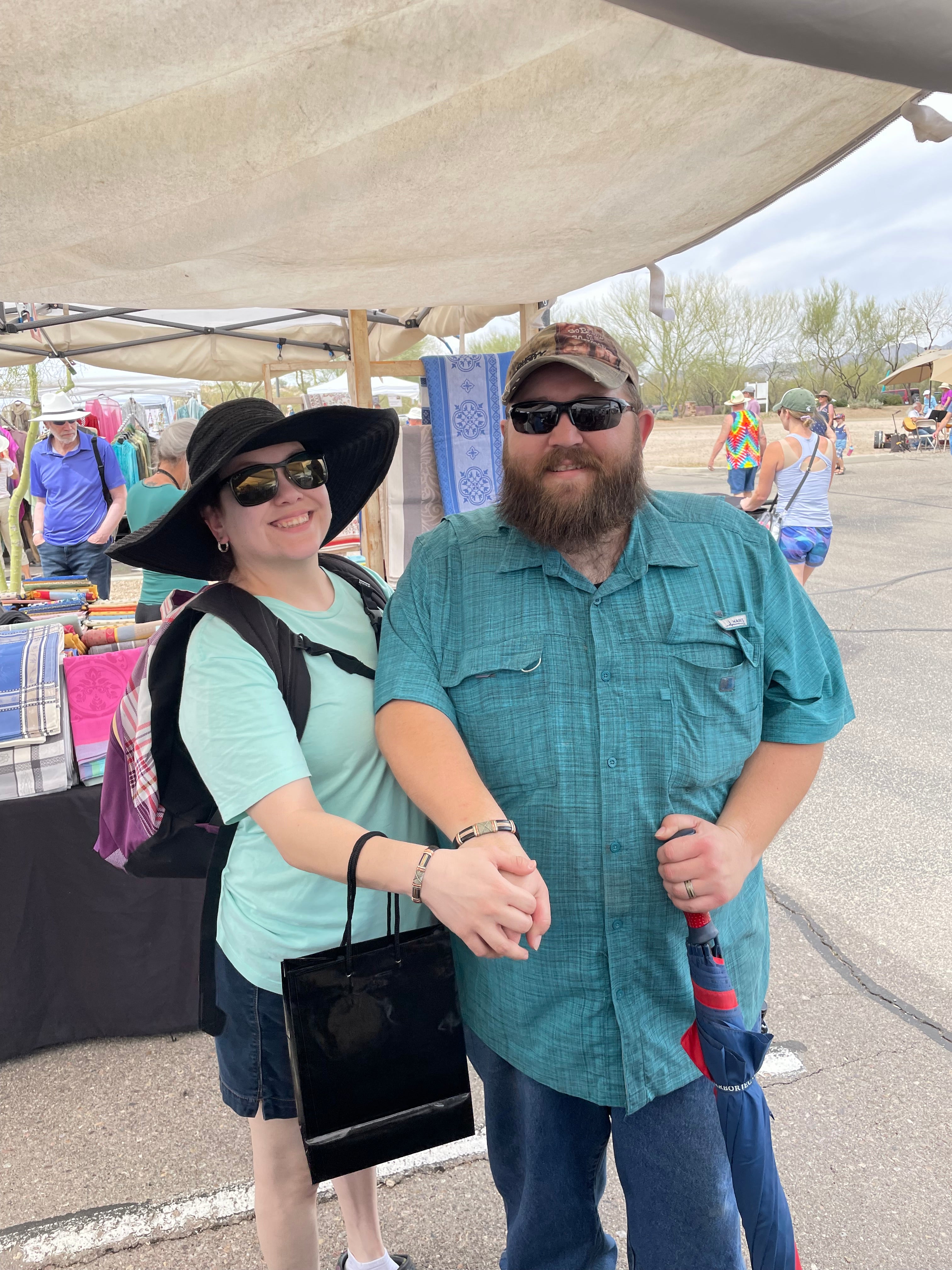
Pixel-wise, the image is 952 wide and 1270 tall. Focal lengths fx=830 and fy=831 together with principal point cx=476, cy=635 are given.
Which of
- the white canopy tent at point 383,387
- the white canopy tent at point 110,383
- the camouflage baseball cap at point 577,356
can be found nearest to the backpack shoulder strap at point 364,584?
the camouflage baseball cap at point 577,356

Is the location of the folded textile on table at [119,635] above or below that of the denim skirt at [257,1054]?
above

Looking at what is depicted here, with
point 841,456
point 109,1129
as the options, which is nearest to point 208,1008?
point 109,1129

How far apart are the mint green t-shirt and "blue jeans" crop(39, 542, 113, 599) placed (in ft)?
18.5

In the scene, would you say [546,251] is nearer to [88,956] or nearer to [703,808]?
[703,808]

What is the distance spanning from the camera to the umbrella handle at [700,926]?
4.26 ft

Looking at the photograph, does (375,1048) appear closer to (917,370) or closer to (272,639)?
(272,639)

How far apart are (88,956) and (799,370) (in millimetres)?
57276

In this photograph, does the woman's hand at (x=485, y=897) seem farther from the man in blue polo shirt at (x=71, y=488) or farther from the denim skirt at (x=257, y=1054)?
the man in blue polo shirt at (x=71, y=488)

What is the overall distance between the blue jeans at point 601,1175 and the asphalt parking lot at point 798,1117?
545mm

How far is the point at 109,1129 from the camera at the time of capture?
238 cm

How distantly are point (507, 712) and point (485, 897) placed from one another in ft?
1.19

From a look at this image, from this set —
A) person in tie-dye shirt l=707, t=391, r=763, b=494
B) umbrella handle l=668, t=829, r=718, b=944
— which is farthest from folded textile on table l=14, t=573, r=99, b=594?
person in tie-dye shirt l=707, t=391, r=763, b=494

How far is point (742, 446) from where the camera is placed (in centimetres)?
1155

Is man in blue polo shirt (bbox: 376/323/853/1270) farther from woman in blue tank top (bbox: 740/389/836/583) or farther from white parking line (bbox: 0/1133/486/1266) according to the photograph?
woman in blue tank top (bbox: 740/389/836/583)
